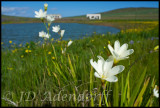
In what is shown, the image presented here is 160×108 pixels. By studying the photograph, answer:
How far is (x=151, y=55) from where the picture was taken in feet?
6.66

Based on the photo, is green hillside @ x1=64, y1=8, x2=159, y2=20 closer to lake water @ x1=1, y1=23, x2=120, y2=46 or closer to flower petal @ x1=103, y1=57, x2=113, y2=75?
lake water @ x1=1, y1=23, x2=120, y2=46

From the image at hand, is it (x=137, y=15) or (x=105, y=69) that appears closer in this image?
(x=105, y=69)

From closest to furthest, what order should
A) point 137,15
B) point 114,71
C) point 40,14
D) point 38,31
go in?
1. point 114,71
2. point 40,14
3. point 38,31
4. point 137,15

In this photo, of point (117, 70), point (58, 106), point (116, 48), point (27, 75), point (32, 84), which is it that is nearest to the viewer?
point (117, 70)

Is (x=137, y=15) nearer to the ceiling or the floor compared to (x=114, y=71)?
nearer to the ceiling

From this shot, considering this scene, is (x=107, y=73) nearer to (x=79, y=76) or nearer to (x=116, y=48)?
(x=116, y=48)

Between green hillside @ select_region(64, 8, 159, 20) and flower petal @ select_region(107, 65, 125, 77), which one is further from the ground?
green hillside @ select_region(64, 8, 159, 20)

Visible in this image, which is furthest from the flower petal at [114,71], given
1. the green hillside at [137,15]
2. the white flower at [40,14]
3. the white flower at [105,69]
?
the green hillside at [137,15]

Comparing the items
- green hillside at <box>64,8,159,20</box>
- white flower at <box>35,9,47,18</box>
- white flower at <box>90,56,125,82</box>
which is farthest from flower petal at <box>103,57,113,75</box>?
green hillside at <box>64,8,159,20</box>

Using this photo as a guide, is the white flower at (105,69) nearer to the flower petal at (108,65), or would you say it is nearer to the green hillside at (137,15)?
the flower petal at (108,65)

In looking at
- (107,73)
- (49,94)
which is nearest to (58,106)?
(49,94)

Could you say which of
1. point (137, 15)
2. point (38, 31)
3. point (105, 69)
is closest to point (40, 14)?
point (38, 31)

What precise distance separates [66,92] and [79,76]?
244mm

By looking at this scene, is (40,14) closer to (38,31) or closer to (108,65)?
(38,31)
